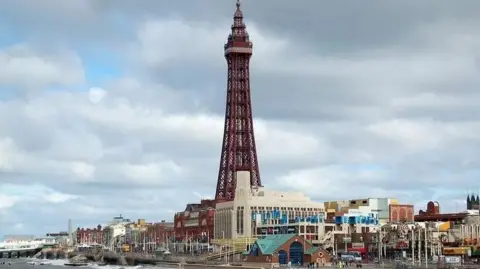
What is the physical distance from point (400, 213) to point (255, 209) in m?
25.3

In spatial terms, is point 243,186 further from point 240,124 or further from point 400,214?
point 400,214

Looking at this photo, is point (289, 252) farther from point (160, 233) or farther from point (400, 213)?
point (160, 233)

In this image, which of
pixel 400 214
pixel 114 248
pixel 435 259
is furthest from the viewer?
pixel 114 248

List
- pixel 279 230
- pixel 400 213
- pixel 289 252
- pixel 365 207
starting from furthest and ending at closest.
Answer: pixel 400 213 < pixel 365 207 < pixel 279 230 < pixel 289 252

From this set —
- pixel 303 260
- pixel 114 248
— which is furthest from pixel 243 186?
pixel 114 248

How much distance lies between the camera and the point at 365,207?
5300 inches

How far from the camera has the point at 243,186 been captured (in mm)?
127312

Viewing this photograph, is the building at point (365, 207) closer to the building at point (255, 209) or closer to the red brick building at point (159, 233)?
the building at point (255, 209)

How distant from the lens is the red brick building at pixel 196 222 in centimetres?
13850

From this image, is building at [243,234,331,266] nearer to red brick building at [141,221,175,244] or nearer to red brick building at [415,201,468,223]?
red brick building at [415,201,468,223]

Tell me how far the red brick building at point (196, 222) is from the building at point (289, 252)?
41.6 metres

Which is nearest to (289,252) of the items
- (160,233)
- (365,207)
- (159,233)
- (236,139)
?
(236,139)

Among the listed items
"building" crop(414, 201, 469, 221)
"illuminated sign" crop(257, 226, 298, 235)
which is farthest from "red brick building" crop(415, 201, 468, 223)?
"illuminated sign" crop(257, 226, 298, 235)

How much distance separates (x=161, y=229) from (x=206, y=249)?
38342 millimetres
